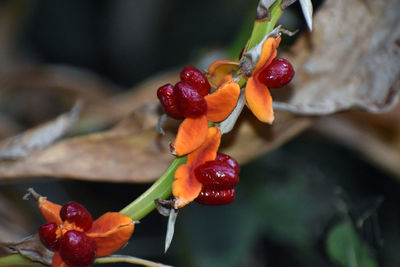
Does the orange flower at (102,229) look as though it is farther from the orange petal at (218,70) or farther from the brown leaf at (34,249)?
the orange petal at (218,70)

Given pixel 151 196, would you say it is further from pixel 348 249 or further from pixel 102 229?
pixel 348 249

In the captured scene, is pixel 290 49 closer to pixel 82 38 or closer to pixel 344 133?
pixel 344 133

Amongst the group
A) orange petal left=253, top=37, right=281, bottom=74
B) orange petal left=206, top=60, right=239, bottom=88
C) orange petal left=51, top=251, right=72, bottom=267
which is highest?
orange petal left=253, top=37, right=281, bottom=74

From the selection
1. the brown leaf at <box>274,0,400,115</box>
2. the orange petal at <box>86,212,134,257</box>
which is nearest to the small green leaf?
the brown leaf at <box>274,0,400,115</box>

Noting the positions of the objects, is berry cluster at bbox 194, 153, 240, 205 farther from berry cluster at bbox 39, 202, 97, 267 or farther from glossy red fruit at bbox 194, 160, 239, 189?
berry cluster at bbox 39, 202, 97, 267

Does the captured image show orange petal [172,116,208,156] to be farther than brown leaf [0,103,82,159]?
No

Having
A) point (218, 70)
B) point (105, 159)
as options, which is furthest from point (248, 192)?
point (218, 70)

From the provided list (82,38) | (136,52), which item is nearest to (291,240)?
(136,52)

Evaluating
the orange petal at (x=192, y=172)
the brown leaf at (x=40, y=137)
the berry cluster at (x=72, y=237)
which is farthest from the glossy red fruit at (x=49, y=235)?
the brown leaf at (x=40, y=137)
